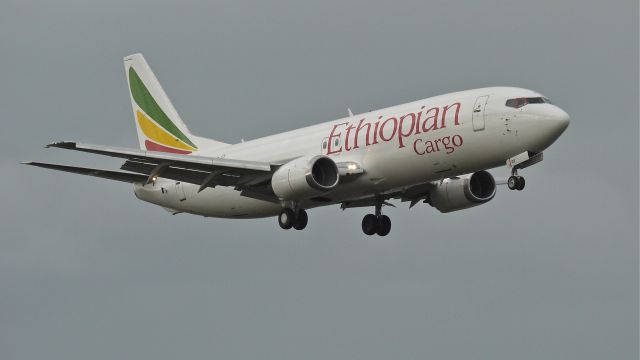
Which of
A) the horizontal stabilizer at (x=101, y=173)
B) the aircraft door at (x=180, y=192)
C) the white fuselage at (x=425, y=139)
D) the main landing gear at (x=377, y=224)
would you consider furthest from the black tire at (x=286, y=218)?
the horizontal stabilizer at (x=101, y=173)

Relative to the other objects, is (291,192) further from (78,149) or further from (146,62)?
(146,62)

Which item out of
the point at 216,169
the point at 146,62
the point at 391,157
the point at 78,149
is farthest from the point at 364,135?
the point at 146,62

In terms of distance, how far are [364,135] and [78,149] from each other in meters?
10.3

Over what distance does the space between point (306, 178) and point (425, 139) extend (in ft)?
14.5

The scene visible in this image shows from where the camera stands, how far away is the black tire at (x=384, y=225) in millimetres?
61062

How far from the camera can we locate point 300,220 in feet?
186

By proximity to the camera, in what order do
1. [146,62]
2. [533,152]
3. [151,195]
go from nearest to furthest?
[533,152]
[151,195]
[146,62]

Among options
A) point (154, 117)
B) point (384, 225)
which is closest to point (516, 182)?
point (384, 225)

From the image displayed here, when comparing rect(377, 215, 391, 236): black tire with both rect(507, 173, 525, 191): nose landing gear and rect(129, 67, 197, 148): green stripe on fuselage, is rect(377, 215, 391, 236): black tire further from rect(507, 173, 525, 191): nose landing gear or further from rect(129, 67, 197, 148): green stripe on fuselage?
rect(507, 173, 525, 191): nose landing gear

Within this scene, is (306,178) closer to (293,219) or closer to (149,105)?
(293,219)

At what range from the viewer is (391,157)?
5391 cm

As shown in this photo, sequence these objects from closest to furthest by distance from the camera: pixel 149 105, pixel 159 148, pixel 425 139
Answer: pixel 425 139
pixel 159 148
pixel 149 105

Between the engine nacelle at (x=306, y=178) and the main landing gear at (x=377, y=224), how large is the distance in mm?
6645

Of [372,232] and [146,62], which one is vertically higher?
[146,62]
